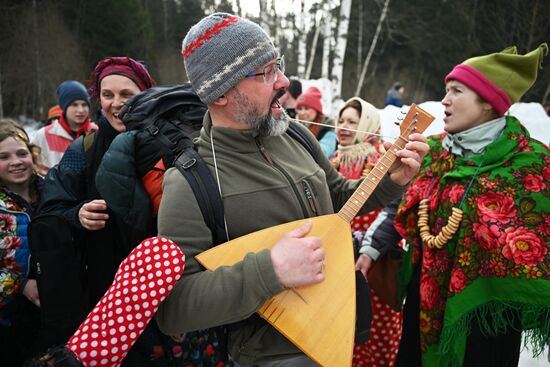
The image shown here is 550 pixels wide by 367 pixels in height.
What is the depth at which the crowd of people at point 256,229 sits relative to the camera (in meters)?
1.23

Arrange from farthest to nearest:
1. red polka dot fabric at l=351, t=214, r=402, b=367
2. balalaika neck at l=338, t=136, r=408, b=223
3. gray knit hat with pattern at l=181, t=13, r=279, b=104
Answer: red polka dot fabric at l=351, t=214, r=402, b=367 < balalaika neck at l=338, t=136, r=408, b=223 < gray knit hat with pattern at l=181, t=13, r=279, b=104

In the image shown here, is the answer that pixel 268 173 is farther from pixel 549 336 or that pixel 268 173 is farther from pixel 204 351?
pixel 549 336

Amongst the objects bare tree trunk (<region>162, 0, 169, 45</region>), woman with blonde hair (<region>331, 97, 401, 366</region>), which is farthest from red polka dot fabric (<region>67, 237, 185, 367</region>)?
bare tree trunk (<region>162, 0, 169, 45</region>)

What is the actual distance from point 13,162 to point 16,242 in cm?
55

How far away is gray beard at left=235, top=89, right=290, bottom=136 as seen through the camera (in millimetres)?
1459

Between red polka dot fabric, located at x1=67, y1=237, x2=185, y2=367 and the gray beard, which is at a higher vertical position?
the gray beard

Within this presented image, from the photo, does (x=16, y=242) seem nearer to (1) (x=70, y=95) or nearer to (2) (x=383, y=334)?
(2) (x=383, y=334)

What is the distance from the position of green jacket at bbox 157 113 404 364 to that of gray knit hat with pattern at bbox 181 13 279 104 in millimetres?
178

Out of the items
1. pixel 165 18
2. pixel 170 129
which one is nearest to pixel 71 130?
pixel 170 129

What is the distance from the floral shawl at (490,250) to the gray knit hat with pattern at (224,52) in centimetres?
130

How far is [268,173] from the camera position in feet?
4.82

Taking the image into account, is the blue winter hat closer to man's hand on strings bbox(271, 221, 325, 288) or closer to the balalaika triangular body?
the balalaika triangular body

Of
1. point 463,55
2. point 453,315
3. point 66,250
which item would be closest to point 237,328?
point 66,250

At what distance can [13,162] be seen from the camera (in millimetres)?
2535
